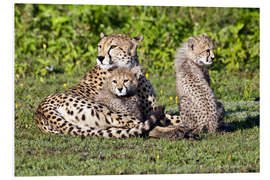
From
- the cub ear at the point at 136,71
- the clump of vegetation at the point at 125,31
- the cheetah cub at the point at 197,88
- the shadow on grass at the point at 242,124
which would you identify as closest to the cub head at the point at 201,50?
the cheetah cub at the point at 197,88

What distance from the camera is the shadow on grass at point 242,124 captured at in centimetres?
549

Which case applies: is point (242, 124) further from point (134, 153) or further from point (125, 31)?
point (125, 31)

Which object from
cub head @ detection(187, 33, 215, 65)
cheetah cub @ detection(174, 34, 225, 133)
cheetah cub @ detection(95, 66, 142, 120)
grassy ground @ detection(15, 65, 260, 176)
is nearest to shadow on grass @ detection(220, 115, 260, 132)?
grassy ground @ detection(15, 65, 260, 176)

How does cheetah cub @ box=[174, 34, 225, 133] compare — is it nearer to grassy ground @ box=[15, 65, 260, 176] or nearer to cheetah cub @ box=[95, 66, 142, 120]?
grassy ground @ box=[15, 65, 260, 176]

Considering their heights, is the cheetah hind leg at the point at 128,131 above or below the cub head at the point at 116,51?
below

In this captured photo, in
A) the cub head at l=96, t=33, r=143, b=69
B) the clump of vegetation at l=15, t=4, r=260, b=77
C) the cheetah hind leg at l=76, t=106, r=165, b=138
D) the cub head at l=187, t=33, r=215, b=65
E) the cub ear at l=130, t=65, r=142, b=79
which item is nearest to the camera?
the cheetah hind leg at l=76, t=106, r=165, b=138

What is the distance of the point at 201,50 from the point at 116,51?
0.89 metres

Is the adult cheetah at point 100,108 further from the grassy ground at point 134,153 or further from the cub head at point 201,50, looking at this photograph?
the cub head at point 201,50

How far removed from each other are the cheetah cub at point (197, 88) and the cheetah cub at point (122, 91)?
431 millimetres

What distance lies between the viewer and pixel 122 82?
5211 millimetres

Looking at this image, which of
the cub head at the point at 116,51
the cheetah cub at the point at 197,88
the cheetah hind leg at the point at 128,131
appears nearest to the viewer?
the cheetah hind leg at the point at 128,131

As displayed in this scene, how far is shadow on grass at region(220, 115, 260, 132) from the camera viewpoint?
5489mm

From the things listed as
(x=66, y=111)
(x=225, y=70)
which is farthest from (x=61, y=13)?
(x=66, y=111)

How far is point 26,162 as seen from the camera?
4.58m
